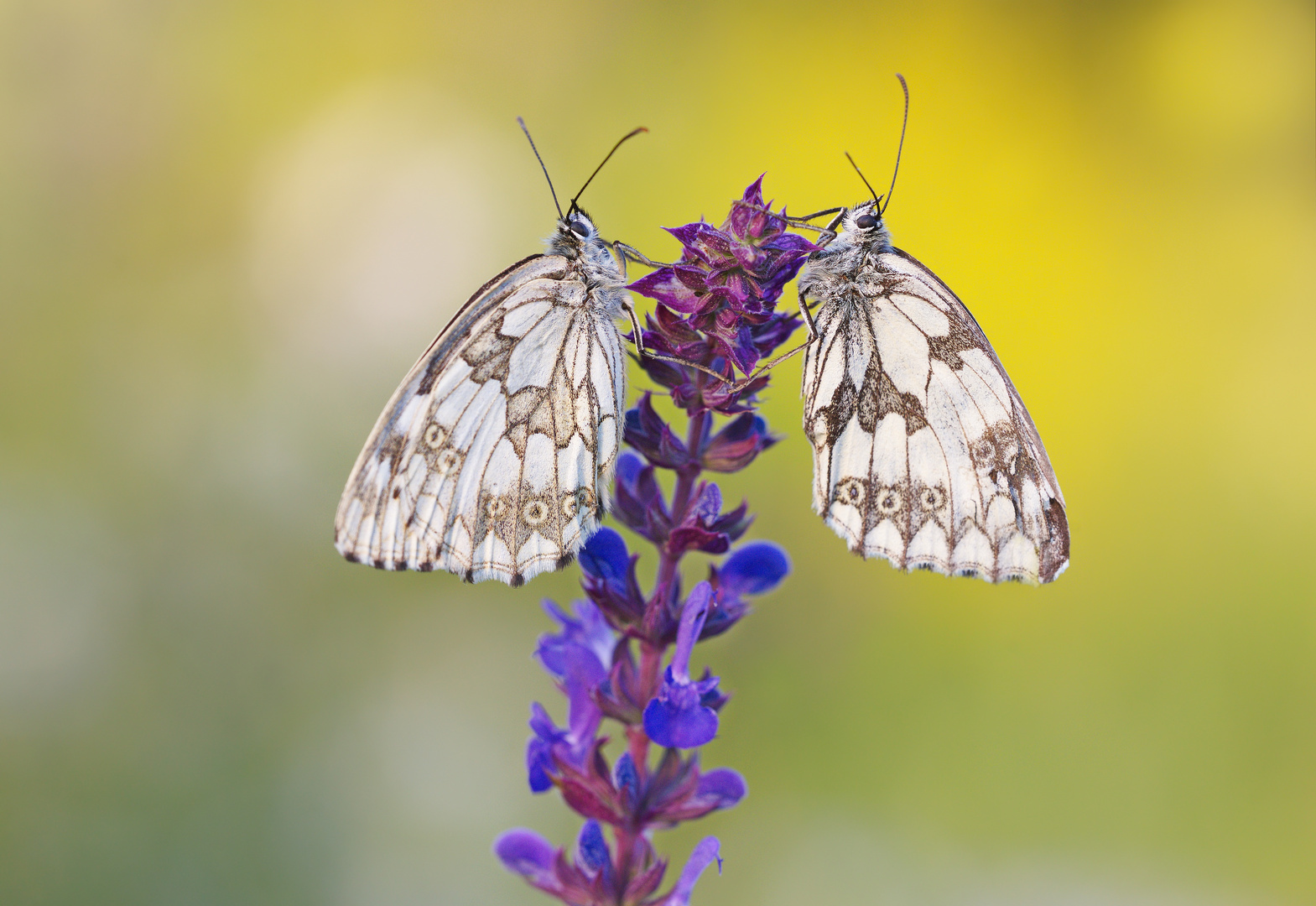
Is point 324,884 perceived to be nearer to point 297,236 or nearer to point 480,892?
point 480,892

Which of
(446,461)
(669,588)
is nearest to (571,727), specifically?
(669,588)

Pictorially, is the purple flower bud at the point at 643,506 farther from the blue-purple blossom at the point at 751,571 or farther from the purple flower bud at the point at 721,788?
the purple flower bud at the point at 721,788

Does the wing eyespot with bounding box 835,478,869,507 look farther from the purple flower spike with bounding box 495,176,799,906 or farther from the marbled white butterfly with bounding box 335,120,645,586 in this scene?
the marbled white butterfly with bounding box 335,120,645,586

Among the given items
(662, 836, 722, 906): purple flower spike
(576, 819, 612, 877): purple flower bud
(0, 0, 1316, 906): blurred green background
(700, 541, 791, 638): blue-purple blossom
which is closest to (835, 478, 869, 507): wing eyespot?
(700, 541, 791, 638): blue-purple blossom

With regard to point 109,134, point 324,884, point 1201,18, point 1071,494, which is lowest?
point 324,884

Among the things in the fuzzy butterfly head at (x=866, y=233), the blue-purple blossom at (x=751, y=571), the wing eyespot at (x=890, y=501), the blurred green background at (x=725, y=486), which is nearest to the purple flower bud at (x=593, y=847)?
the blue-purple blossom at (x=751, y=571)

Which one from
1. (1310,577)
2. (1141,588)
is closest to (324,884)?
(1141,588)
